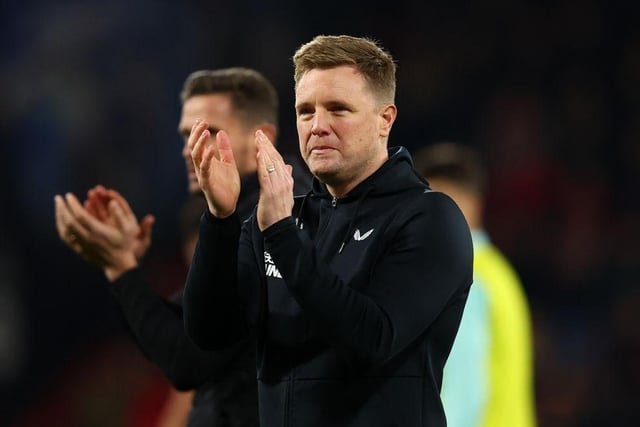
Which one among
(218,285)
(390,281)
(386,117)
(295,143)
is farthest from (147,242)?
(295,143)

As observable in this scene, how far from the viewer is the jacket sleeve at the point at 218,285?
2.42 meters

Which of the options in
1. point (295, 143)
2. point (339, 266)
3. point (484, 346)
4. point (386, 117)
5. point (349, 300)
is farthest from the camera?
point (295, 143)

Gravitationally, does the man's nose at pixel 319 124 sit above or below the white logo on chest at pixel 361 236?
above

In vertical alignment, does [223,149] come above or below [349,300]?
above

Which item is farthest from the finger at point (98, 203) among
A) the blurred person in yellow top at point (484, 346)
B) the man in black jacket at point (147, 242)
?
the blurred person in yellow top at point (484, 346)

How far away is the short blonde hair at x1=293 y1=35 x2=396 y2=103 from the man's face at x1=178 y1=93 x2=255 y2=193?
1025 mm

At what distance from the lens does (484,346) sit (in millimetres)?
A: 3990

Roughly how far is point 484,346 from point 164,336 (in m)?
1.27

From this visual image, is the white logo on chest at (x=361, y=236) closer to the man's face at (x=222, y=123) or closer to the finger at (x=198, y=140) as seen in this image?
the finger at (x=198, y=140)


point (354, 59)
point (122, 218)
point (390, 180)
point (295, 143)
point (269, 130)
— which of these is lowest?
point (295, 143)

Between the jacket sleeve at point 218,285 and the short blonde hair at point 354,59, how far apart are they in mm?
364

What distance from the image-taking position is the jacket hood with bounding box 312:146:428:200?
2457 mm

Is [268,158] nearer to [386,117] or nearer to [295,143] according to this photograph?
[386,117]

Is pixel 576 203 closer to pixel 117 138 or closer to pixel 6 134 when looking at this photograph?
pixel 117 138
